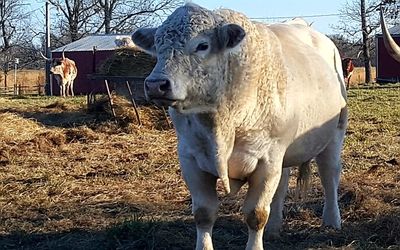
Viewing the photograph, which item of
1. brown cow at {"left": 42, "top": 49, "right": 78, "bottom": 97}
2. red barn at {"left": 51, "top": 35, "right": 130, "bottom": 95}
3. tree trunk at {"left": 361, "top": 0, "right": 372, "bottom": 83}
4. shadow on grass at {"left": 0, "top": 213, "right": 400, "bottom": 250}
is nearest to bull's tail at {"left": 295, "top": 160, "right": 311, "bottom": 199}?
shadow on grass at {"left": 0, "top": 213, "right": 400, "bottom": 250}

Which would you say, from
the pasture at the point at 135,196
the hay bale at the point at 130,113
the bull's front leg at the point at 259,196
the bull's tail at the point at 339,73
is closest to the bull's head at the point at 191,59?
the bull's front leg at the point at 259,196

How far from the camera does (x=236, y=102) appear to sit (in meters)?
4.68

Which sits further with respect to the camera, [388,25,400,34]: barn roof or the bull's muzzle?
[388,25,400,34]: barn roof

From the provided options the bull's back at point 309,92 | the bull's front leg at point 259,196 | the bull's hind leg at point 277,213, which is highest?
the bull's back at point 309,92

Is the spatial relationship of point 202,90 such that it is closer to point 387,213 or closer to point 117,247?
point 117,247

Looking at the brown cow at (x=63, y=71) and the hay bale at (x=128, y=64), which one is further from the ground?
the hay bale at (x=128, y=64)

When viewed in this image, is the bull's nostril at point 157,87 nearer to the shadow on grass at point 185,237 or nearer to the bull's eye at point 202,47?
the bull's eye at point 202,47

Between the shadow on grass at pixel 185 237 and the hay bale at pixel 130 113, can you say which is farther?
the hay bale at pixel 130 113

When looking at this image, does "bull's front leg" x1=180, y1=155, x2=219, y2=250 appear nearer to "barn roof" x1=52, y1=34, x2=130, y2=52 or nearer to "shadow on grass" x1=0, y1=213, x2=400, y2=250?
"shadow on grass" x1=0, y1=213, x2=400, y2=250

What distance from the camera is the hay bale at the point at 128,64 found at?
16.3m

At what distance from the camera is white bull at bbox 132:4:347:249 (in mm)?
4266

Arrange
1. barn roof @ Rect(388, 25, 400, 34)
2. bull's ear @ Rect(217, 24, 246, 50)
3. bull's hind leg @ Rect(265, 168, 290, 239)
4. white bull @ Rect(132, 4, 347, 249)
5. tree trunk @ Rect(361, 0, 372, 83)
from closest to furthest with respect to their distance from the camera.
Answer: white bull @ Rect(132, 4, 347, 249) → bull's ear @ Rect(217, 24, 246, 50) → bull's hind leg @ Rect(265, 168, 290, 239) → barn roof @ Rect(388, 25, 400, 34) → tree trunk @ Rect(361, 0, 372, 83)

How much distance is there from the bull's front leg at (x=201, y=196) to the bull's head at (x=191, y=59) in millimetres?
587

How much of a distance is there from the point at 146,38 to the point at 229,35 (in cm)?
59
